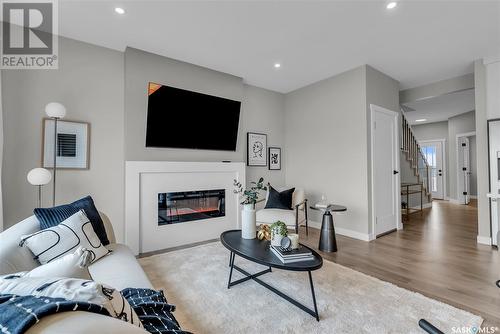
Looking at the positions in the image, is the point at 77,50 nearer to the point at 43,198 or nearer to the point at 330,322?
the point at 43,198

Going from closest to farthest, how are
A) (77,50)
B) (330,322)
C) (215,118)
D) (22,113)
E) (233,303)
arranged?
(330,322) → (233,303) → (22,113) → (77,50) → (215,118)

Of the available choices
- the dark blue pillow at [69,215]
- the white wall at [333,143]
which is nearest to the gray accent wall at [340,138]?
the white wall at [333,143]

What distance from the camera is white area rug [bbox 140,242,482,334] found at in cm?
165

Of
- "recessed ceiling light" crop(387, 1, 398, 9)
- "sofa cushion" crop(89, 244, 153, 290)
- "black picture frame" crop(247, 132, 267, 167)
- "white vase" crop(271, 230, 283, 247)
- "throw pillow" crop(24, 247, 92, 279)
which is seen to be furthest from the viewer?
"black picture frame" crop(247, 132, 267, 167)

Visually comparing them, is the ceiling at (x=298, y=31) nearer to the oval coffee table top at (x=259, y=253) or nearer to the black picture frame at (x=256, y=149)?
the black picture frame at (x=256, y=149)

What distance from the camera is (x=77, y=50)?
9.52 feet

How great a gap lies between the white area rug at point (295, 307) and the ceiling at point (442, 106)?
4487 millimetres

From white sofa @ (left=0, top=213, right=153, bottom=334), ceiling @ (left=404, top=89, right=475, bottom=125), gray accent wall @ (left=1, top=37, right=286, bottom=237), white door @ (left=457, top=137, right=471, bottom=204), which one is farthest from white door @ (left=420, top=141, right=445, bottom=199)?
white sofa @ (left=0, top=213, right=153, bottom=334)

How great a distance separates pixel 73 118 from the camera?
286cm

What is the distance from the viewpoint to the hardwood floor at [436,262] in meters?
2.01

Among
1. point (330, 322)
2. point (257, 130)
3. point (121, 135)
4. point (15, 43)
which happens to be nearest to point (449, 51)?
point (257, 130)

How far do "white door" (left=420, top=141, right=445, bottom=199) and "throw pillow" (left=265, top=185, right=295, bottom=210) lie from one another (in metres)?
6.67

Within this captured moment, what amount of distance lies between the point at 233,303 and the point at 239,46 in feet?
9.70

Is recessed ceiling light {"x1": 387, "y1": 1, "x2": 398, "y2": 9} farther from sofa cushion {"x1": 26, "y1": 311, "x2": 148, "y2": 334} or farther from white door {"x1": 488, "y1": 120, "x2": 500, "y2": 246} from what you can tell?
sofa cushion {"x1": 26, "y1": 311, "x2": 148, "y2": 334}
